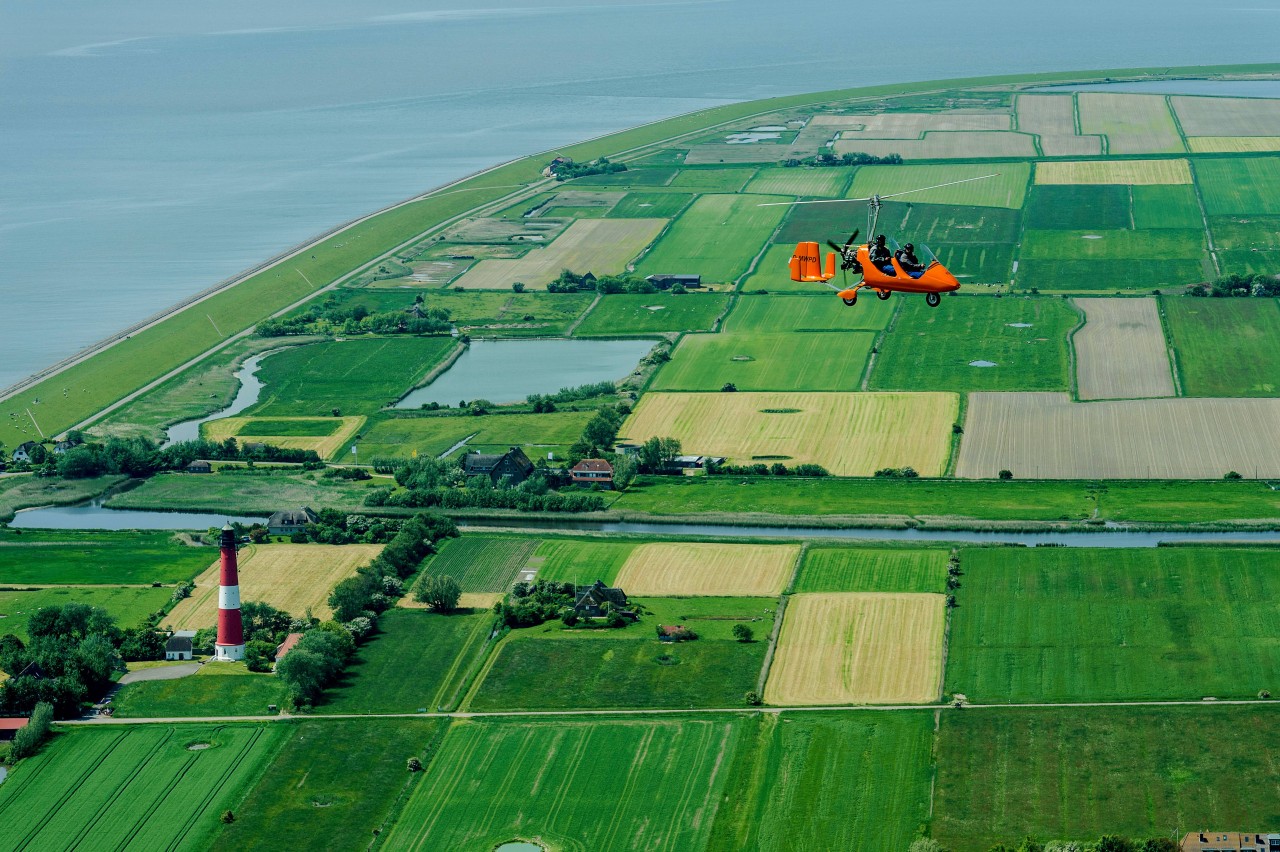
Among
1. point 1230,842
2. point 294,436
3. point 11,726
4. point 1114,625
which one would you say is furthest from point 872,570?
point 294,436

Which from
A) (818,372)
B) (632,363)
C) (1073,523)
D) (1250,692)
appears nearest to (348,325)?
(632,363)

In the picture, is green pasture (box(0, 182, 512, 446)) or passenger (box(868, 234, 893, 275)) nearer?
passenger (box(868, 234, 893, 275))

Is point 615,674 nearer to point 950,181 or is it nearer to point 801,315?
point 801,315

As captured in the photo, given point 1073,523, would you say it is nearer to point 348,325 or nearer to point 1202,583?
point 1202,583

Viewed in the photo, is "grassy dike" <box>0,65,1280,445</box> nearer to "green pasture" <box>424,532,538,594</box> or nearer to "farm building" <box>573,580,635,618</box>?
"green pasture" <box>424,532,538,594</box>

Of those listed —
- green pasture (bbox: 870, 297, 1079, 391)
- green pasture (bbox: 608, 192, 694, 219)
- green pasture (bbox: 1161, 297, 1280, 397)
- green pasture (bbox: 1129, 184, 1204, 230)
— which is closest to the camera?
green pasture (bbox: 1161, 297, 1280, 397)

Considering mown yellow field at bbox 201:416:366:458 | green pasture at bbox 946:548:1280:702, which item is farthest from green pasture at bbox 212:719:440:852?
mown yellow field at bbox 201:416:366:458
